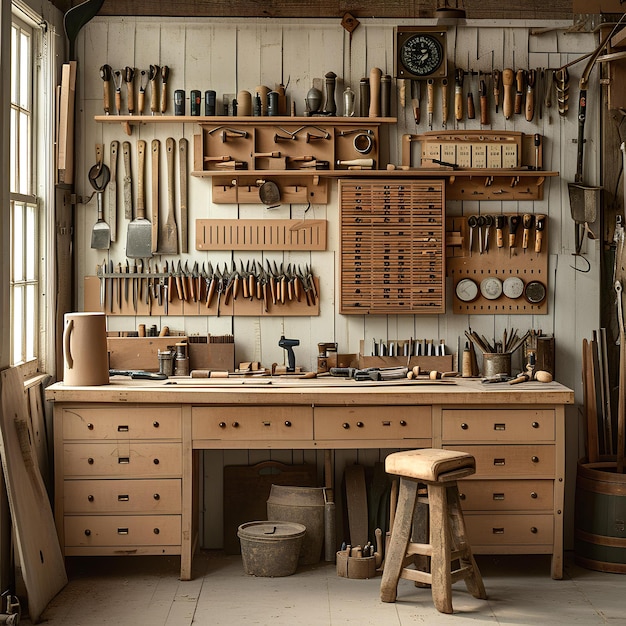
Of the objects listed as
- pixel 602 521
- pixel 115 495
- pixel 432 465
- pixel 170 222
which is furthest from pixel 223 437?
pixel 602 521

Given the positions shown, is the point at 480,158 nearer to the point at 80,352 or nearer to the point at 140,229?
the point at 140,229

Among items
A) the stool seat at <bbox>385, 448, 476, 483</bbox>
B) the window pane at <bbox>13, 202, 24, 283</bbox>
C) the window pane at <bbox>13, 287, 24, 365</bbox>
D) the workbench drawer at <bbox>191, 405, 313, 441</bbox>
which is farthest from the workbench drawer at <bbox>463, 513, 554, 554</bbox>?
the window pane at <bbox>13, 202, 24, 283</bbox>

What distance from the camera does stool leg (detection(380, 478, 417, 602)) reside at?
13.7ft

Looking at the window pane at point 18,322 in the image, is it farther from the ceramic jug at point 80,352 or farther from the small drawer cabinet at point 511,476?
the small drawer cabinet at point 511,476

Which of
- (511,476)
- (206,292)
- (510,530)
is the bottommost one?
(510,530)

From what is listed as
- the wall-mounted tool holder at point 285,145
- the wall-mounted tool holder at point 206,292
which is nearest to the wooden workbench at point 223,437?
the wall-mounted tool holder at point 206,292

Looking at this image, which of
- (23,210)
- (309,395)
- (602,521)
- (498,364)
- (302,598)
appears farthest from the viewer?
(498,364)

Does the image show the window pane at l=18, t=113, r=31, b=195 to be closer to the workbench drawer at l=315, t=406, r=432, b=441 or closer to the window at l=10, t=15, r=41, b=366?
the window at l=10, t=15, r=41, b=366

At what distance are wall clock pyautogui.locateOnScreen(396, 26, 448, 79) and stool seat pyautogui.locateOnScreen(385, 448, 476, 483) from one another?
7.03 feet

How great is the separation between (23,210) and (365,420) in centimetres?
203

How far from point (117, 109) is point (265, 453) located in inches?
83.0

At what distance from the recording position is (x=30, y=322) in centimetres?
475

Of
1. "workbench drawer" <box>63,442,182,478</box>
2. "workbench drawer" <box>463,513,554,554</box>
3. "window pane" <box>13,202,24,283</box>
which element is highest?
"window pane" <box>13,202,24,283</box>

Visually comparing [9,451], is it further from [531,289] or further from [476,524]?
[531,289]
